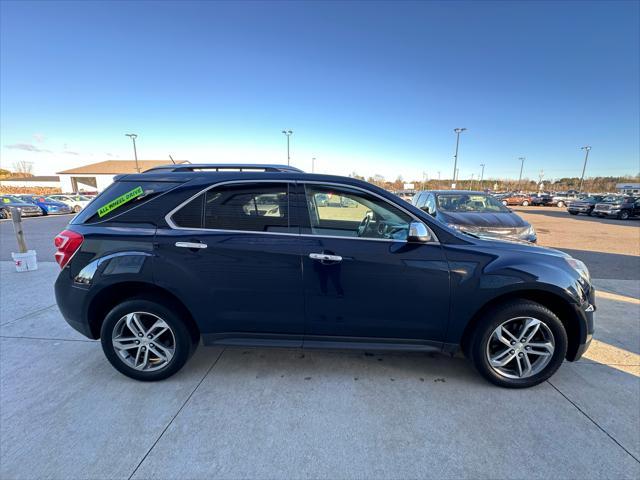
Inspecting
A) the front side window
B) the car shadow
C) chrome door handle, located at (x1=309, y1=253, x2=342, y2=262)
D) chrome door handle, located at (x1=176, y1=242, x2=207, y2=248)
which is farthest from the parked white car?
the car shadow

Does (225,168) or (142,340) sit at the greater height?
(225,168)

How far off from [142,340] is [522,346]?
336 cm

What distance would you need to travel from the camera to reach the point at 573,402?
93.0 inches

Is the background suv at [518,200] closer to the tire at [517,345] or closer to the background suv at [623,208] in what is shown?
the background suv at [623,208]

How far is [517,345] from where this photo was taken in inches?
97.4

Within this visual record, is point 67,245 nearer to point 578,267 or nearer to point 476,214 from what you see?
point 578,267

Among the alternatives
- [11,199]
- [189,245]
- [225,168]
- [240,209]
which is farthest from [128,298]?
[11,199]

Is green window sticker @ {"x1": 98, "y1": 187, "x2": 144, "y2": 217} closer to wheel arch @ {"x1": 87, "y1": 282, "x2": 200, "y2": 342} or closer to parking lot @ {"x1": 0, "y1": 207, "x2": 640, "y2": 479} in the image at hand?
wheel arch @ {"x1": 87, "y1": 282, "x2": 200, "y2": 342}

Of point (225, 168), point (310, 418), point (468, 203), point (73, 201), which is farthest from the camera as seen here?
point (73, 201)

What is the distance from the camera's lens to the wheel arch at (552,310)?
2.45m

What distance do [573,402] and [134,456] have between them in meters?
3.36

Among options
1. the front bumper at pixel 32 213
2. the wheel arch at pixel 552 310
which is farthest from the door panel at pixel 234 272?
the front bumper at pixel 32 213

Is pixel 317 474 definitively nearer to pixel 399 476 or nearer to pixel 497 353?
pixel 399 476

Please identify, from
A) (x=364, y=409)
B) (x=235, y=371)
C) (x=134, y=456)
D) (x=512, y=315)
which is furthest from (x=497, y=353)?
(x=134, y=456)
